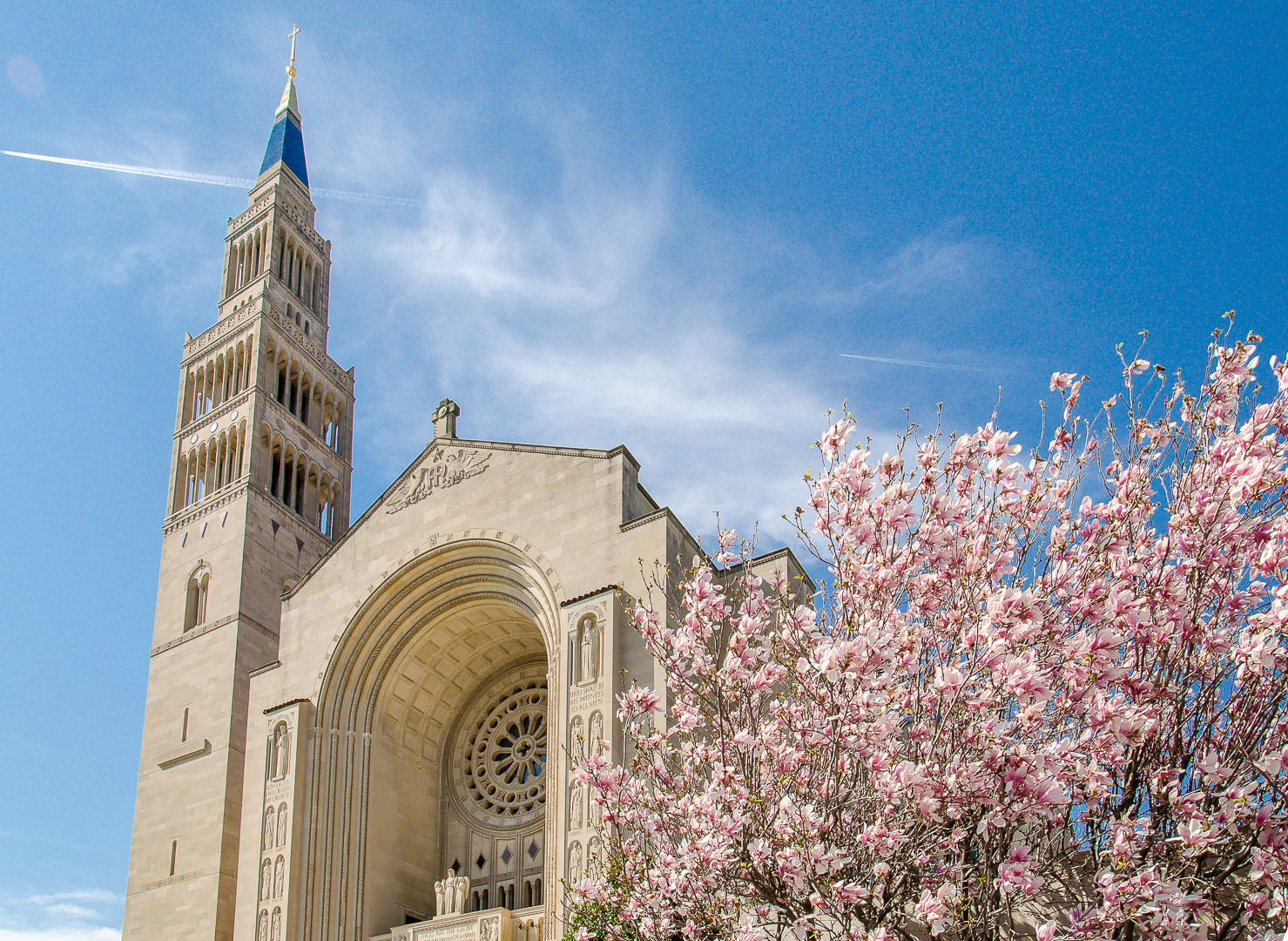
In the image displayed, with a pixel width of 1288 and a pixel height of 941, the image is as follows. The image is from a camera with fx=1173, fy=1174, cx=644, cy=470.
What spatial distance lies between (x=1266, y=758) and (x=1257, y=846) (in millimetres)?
947

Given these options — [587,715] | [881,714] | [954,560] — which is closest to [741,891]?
[881,714]

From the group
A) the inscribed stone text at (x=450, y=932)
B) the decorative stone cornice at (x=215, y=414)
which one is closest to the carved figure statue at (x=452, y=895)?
the inscribed stone text at (x=450, y=932)

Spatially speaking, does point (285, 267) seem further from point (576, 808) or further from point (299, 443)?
point (576, 808)

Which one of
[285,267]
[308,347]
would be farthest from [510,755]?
[285,267]

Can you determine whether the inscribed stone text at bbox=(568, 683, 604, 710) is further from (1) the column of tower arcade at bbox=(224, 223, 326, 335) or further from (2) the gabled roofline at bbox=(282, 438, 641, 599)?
(1) the column of tower arcade at bbox=(224, 223, 326, 335)

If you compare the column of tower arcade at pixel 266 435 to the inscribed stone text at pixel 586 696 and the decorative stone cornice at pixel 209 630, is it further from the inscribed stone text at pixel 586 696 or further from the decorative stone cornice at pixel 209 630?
the inscribed stone text at pixel 586 696

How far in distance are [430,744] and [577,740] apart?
7157 millimetres

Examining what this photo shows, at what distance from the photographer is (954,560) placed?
10547mm

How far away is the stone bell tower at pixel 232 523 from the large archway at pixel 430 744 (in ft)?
6.80

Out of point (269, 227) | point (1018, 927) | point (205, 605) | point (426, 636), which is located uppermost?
point (269, 227)

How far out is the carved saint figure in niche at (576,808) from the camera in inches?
707

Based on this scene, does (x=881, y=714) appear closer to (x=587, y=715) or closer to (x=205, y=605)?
(x=587, y=715)

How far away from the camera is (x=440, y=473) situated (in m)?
24.0

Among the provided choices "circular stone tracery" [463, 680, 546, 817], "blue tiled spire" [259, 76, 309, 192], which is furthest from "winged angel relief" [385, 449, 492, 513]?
"blue tiled spire" [259, 76, 309, 192]
